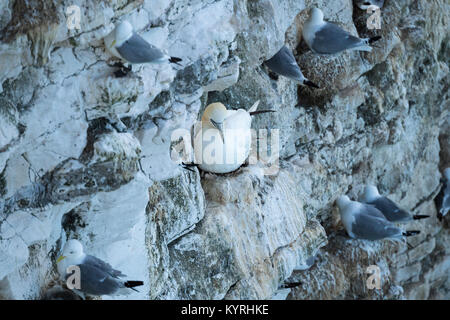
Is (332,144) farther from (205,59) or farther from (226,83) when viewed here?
(205,59)

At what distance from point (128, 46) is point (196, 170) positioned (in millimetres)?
1466

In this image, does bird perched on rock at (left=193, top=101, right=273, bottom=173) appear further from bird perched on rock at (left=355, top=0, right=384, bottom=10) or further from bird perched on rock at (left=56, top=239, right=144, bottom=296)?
bird perched on rock at (left=355, top=0, right=384, bottom=10)

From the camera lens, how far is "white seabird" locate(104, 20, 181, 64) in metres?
3.97

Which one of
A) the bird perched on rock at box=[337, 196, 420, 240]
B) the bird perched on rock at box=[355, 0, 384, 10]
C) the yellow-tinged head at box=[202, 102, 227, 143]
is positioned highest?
the bird perched on rock at box=[355, 0, 384, 10]

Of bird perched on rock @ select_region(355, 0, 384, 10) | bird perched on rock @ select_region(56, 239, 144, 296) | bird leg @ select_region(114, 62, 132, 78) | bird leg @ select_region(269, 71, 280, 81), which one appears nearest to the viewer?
bird leg @ select_region(114, 62, 132, 78)

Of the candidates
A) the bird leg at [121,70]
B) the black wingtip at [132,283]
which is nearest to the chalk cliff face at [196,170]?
the bird leg at [121,70]

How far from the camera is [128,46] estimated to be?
3.99 m

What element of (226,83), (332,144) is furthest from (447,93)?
(226,83)

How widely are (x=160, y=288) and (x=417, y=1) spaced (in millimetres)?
4189

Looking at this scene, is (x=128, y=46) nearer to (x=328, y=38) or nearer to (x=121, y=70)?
(x=121, y=70)

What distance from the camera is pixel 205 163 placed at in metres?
5.44

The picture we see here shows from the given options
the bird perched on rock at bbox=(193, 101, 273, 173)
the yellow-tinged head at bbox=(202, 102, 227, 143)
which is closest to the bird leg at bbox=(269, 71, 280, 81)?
the bird perched on rock at bbox=(193, 101, 273, 173)

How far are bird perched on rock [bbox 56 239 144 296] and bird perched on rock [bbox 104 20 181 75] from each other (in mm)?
1049

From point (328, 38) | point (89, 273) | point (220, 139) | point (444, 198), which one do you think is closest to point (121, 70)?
point (89, 273)
